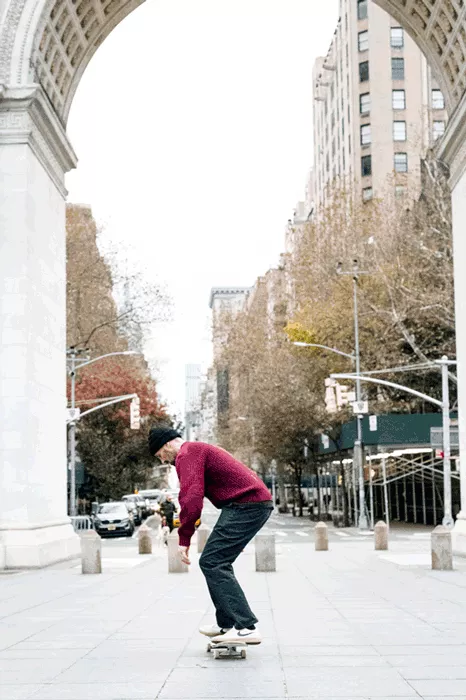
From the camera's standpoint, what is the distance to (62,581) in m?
17.6

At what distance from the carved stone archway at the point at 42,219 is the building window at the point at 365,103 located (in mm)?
63582

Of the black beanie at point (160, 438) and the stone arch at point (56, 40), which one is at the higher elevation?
the stone arch at point (56, 40)

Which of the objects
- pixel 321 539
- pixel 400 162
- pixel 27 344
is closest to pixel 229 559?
pixel 27 344

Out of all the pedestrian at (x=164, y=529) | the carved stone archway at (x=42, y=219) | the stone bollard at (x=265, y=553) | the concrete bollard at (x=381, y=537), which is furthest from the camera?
the pedestrian at (x=164, y=529)

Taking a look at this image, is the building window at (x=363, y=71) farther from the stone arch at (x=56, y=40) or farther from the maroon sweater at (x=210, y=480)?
the maroon sweater at (x=210, y=480)

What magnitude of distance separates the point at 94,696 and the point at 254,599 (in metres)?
7.34

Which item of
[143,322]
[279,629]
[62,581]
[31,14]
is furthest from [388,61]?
[279,629]

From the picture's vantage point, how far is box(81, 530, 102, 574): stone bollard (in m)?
19.5

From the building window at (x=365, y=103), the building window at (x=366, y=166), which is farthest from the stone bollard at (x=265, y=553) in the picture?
the building window at (x=365, y=103)

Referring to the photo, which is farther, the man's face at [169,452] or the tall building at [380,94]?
the tall building at [380,94]

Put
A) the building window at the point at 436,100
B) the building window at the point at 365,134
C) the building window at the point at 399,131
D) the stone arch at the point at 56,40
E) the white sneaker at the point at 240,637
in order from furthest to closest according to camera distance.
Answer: the building window at the point at 365,134 → the building window at the point at 399,131 → the building window at the point at 436,100 → the stone arch at the point at 56,40 → the white sneaker at the point at 240,637

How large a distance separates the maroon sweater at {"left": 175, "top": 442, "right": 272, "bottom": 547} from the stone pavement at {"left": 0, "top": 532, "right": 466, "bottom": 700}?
1.17 m

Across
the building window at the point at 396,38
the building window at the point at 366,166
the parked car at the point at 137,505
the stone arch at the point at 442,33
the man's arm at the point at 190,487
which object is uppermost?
the building window at the point at 396,38

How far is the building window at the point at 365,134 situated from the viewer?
286 ft
